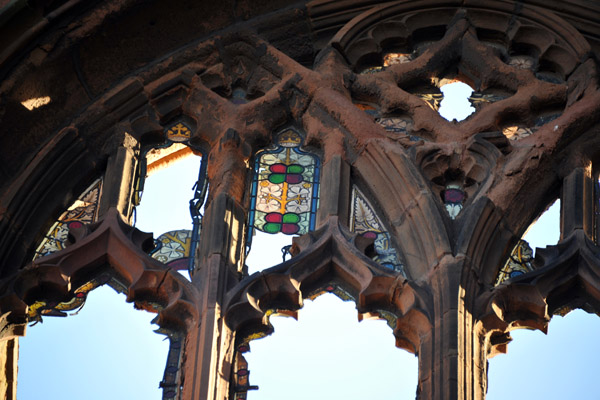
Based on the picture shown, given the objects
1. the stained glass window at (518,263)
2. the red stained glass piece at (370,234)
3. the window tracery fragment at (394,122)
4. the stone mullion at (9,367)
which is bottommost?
the stone mullion at (9,367)

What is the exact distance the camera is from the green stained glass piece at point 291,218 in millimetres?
12180

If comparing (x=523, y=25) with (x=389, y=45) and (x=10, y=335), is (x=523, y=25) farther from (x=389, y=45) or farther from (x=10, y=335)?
(x=10, y=335)

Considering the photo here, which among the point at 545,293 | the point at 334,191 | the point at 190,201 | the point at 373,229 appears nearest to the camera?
the point at 545,293

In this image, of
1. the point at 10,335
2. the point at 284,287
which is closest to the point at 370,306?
the point at 284,287

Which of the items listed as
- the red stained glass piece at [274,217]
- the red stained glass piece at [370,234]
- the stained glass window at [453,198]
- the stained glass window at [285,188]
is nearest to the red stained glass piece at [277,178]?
the stained glass window at [285,188]

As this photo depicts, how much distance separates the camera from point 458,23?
13.6 meters

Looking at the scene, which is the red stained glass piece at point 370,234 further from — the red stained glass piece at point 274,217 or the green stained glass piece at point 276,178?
the green stained glass piece at point 276,178

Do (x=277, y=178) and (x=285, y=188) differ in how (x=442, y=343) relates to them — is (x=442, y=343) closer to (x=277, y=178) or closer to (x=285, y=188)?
(x=285, y=188)

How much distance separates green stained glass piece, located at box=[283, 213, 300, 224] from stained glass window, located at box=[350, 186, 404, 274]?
1.19ft

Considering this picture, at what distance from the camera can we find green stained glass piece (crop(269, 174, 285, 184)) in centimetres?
1255

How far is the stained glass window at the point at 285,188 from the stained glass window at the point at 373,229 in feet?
0.91

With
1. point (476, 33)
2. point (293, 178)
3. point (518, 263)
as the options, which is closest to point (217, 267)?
point (293, 178)

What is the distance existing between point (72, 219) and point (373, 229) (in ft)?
6.63

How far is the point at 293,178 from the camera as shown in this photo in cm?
1255
